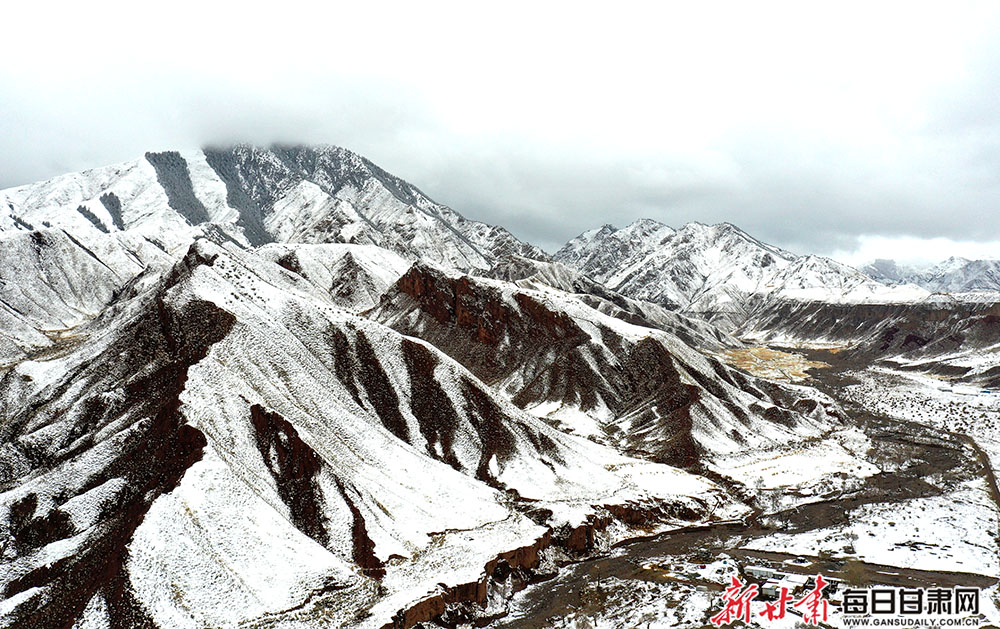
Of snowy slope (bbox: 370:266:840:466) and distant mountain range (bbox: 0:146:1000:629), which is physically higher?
snowy slope (bbox: 370:266:840:466)

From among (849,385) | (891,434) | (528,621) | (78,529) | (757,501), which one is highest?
(849,385)

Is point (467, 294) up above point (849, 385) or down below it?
above

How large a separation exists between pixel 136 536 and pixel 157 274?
157m

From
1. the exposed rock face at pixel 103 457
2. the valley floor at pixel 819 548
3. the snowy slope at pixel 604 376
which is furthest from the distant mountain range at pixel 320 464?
the valley floor at pixel 819 548

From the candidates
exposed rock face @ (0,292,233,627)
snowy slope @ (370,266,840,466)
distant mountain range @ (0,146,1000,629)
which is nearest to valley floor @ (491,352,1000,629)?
distant mountain range @ (0,146,1000,629)

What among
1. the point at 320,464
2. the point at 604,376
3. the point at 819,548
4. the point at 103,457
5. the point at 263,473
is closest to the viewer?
the point at 103,457

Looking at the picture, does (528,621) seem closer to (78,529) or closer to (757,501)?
(78,529)

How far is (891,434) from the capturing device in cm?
11188

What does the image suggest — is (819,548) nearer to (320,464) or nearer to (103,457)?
(320,464)

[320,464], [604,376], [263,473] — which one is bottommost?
[263,473]

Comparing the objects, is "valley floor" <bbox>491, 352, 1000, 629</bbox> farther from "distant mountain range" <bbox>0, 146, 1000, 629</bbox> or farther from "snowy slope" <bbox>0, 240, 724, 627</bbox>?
"snowy slope" <bbox>0, 240, 724, 627</bbox>

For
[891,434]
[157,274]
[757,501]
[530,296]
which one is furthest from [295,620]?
[157,274]

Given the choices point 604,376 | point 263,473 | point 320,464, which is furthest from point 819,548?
point 604,376

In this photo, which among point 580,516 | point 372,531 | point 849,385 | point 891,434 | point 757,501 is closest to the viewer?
point 372,531
